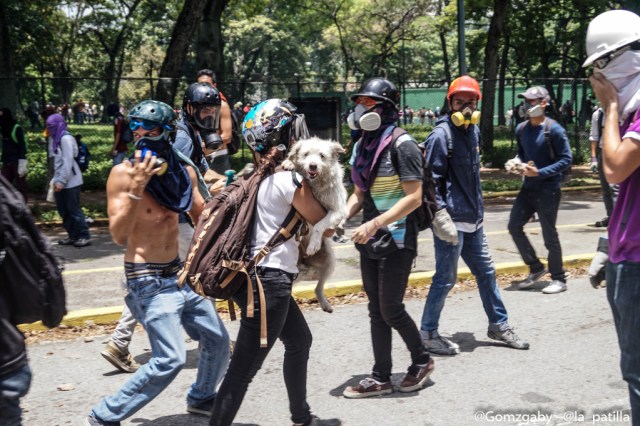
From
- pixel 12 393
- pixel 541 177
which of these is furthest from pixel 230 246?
A: pixel 541 177

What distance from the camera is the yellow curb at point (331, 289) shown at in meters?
6.75

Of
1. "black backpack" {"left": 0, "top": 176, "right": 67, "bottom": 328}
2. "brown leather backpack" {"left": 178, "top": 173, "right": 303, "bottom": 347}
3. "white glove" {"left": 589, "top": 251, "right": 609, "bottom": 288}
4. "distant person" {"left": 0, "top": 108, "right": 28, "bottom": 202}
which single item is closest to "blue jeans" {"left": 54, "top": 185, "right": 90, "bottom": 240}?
"distant person" {"left": 0, "top": 108, "right": 28, "bottom": 202}

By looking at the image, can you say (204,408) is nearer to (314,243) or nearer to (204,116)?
(314,243)

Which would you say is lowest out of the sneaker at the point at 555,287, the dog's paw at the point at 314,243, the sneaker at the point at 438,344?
the sneaker at the point at 555,287

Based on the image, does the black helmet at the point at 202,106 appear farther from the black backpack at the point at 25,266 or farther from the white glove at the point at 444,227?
the black backpack at the point at 25,266

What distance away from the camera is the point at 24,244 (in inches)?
119

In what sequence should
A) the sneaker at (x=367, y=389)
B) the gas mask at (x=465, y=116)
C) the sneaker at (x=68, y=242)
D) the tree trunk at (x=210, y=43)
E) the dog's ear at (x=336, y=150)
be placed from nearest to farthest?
1. the dog's ear at (x=336, y=150)
2. the sneaker at (x=367, y=389)
3. the gas mask at (x=465, y=116)
4. the sneaker at (x=68, y=242)
5. the tree trunk at (x=210, y=43)

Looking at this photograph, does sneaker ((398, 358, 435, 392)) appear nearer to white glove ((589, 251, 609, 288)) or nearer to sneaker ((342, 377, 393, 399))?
sneaker ((342, 377, 393, 399))

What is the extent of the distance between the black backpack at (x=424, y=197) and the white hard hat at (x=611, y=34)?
60.3 inches

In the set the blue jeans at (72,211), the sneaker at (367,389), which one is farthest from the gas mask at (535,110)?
the blue jeans at (72,211)

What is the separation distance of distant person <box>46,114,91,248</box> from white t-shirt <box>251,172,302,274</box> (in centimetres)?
699

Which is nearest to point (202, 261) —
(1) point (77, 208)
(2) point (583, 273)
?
(2) point (583, 273)

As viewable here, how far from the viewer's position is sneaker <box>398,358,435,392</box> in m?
Result: 5.09

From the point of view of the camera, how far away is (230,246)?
3.81m
